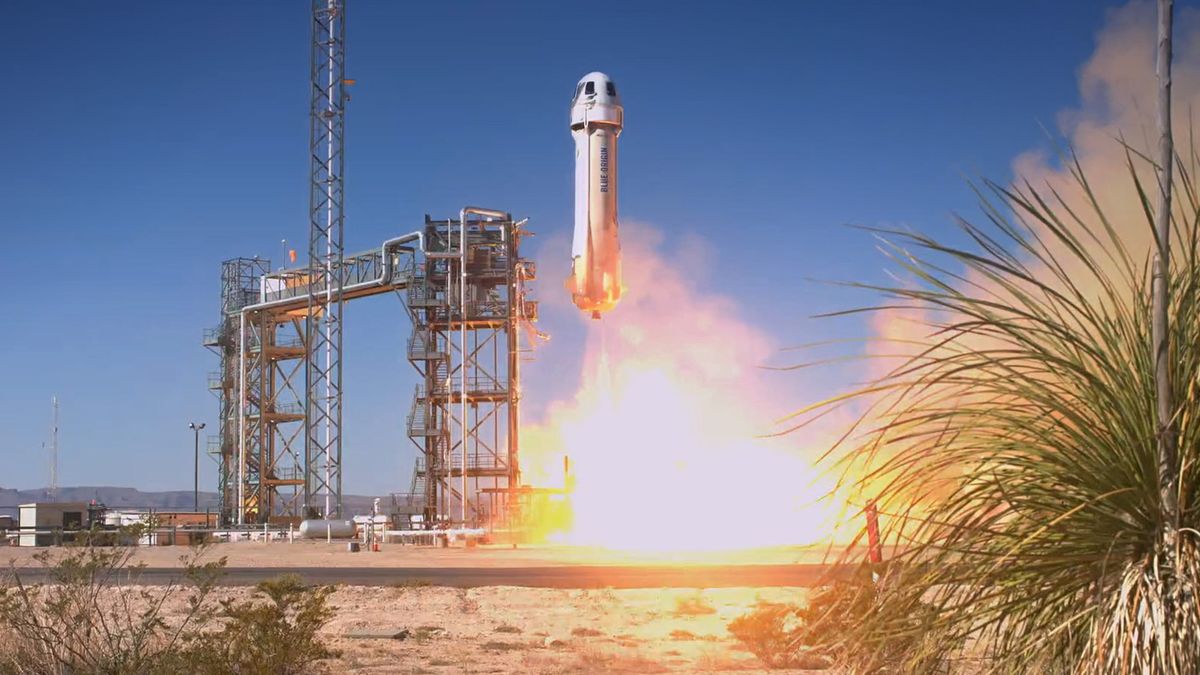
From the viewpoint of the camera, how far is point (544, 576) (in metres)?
28.8

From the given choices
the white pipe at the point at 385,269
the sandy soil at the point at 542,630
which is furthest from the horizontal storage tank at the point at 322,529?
the sandy soil at the point at 542,630

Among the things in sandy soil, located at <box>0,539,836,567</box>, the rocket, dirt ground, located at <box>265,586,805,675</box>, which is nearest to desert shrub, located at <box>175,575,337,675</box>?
dirt ground, located at <box>265,586,805,675</box>

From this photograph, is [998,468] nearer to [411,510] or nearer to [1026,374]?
[1026,374]

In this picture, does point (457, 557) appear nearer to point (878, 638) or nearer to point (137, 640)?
point (137, 640)

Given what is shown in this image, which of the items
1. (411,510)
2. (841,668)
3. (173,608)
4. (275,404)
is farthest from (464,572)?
(275,404)

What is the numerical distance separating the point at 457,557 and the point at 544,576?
11645 millimetres

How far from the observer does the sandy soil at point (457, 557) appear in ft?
115

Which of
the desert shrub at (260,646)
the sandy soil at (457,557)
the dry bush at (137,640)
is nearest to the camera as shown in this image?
the dry bush at (137,640)

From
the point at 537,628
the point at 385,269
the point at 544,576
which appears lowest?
the point at 544,576

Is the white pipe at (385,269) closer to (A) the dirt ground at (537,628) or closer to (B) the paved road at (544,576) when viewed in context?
(B) the paved road at (544,576)

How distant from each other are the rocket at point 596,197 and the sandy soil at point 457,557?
32.0 ft

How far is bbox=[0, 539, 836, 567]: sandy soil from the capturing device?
3500cm

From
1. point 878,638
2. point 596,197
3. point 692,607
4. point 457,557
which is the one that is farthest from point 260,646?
point 596,197

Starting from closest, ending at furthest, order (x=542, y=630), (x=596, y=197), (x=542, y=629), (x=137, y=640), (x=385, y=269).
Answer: (x=137, y=640), (x=542, y=630), (x=542, y=629), (x=596, y=197), (x=385, y=269)
